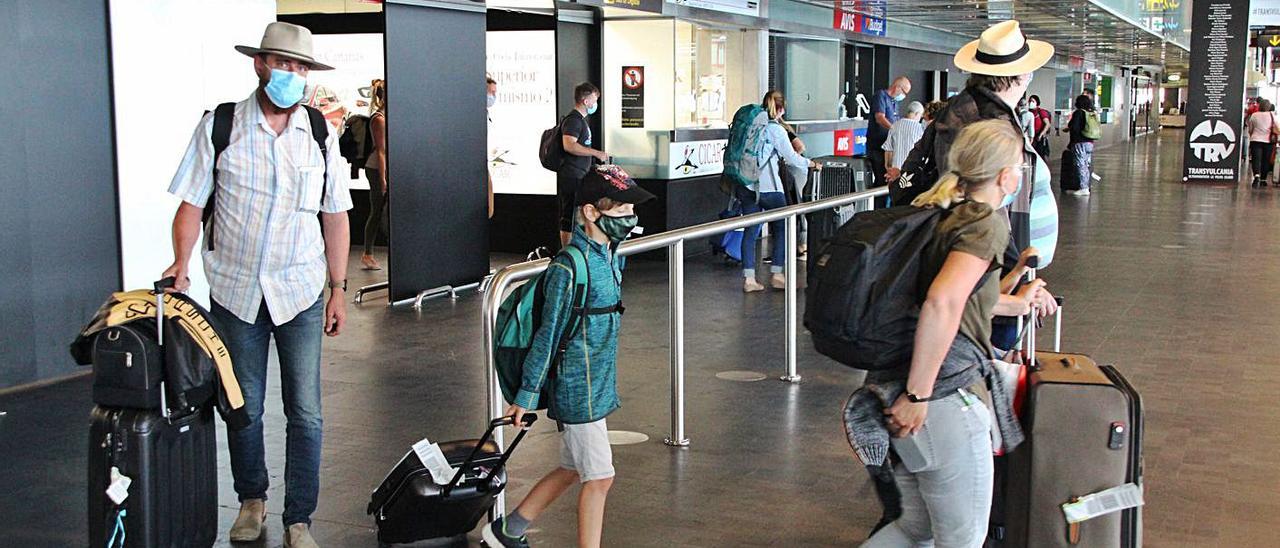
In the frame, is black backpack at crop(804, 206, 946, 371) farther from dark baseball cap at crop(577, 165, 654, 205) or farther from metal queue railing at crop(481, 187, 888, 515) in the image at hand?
metal queue railing at crop(481, 187, 888, 515)

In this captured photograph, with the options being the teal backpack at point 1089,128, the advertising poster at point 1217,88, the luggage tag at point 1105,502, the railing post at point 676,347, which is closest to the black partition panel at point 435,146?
the railing post at point 676,347

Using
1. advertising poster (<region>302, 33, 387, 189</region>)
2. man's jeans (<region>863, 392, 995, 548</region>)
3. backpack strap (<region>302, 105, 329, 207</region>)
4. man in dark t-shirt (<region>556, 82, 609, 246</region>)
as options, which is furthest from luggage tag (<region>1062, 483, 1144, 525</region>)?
advertising poster (<region>302, 33, 387, 189</region>)

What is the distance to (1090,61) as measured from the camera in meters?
40.8

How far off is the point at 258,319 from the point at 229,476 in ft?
4.52

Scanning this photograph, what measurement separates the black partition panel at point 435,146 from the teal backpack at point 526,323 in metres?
6.03

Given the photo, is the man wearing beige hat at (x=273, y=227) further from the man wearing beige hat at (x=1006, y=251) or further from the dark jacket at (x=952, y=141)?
the dark jacket at (x=952, y=141)

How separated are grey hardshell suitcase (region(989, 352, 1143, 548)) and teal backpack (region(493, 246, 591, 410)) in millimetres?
1294

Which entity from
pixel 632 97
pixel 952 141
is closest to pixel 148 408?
pixel 952 141

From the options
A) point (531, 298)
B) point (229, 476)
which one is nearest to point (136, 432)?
Result: point (531, 298)

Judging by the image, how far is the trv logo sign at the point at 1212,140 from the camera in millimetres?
23375

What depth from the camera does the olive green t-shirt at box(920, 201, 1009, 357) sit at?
303cm

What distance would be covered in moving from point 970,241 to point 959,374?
1.17 feet

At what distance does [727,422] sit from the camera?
6.27 m

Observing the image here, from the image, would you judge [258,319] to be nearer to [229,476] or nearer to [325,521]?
[325,521]
